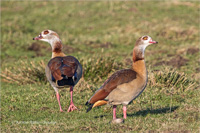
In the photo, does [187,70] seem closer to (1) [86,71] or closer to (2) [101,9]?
(1) [86,71]

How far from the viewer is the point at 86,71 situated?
39.4 feet

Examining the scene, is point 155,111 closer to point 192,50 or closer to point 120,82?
point 120,82

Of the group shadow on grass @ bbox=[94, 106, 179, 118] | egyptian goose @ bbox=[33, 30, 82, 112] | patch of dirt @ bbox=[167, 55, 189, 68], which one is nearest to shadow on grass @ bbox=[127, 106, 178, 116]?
shadow on grass @ bbox=[94, 106, 179, 118]

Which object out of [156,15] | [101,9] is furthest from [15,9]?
[156,15]

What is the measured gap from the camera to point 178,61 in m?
14.2

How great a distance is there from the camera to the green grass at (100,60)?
24.2ft

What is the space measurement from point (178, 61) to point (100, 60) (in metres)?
3.32

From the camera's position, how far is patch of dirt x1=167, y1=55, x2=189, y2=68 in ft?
45.5

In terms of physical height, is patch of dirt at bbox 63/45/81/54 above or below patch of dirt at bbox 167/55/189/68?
above

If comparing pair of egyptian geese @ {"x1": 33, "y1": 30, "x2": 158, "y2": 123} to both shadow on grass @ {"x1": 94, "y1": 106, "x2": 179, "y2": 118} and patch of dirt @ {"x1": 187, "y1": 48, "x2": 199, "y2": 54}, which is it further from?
patch of dirt @ {"x1": 187, "y1": 48, "x2": 199, "y2": 54}

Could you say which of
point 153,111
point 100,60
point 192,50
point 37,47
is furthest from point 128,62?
point 153,111

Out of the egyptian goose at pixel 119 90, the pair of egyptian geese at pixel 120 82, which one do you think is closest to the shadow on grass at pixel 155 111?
the pair of egyptian geese at pixel 120 82

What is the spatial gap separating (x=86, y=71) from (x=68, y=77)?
3744 mm

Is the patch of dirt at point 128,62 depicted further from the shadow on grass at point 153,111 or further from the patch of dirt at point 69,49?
the shadow on grass at point 153,111
